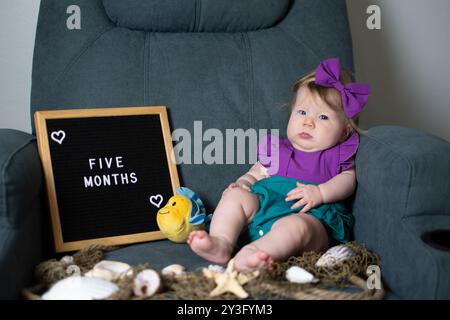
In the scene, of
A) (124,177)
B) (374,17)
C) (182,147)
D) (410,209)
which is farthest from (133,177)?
(374,17)

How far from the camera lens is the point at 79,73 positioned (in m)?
1.55

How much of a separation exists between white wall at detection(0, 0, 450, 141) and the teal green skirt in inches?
31.6

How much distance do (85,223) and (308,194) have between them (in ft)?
1.86

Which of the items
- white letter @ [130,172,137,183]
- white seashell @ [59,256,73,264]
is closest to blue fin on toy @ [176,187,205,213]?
white letter @ [130,172,137,183]

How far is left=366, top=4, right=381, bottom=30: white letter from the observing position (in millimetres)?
2027

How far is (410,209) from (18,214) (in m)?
0.82

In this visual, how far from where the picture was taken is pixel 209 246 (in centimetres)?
121

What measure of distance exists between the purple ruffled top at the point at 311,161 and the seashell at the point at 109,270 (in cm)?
50

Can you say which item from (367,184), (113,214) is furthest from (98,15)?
(367,184)

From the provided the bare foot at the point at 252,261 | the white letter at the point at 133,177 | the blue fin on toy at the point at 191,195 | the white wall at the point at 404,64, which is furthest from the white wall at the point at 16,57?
the bare foot at the point at 252,261

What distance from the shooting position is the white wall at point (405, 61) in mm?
2074

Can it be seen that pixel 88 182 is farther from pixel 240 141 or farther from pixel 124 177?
pixel 240 141

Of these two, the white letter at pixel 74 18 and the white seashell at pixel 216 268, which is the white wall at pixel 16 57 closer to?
the white letter at pixel 74 18
